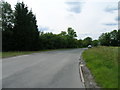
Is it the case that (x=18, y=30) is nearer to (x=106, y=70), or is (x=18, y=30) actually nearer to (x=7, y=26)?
(x=7, y=26)

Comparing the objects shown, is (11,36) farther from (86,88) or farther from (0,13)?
(86,88)

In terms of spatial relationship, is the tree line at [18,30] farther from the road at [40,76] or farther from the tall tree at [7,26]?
the road at [40,76]

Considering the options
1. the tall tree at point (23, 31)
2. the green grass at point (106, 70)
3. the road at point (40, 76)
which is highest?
the tall tree at point (23, 31)

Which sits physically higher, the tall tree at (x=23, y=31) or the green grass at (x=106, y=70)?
the tall tree at (x=23, y=31)

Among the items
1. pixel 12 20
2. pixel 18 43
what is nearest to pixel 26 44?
pixel 18 43

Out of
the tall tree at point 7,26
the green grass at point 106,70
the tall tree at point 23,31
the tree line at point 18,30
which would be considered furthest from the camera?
the tall tree at point 23,31

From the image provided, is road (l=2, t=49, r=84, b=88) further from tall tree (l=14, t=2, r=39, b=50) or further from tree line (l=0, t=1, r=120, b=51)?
tall tree (l=14, t=2, r=39, b=50)

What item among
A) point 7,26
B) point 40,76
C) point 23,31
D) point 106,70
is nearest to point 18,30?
point 23,31

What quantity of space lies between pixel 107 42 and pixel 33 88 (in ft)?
290

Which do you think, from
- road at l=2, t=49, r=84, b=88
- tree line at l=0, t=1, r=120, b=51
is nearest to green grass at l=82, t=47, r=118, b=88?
road at l=2, t=49, r=84, b=88

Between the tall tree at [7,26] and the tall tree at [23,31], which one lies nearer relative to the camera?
the tall tree at [7,26]

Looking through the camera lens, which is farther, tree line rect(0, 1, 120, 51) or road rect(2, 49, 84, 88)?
tree line rect(0, 1, 120, 51)

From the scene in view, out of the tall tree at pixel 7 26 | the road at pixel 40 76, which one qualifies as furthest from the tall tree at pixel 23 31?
the road at pixel 40 76

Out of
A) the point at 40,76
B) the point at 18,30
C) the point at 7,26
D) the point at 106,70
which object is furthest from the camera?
the point at 18,30
